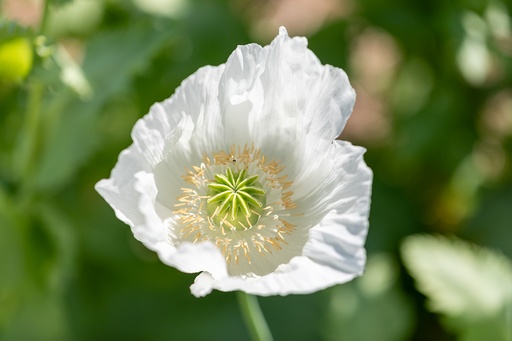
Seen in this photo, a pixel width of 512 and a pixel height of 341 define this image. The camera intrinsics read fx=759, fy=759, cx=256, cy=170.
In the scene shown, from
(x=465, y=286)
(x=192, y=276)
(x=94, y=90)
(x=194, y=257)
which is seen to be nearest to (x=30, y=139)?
(x=94, y=90)

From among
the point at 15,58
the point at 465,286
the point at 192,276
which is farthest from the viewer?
the point at 192,276

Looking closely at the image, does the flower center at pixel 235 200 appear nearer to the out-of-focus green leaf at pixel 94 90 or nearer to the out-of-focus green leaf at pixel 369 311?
the out-of-focus green leaf at pixel 94 90

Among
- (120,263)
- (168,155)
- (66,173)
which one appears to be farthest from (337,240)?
(120,263)

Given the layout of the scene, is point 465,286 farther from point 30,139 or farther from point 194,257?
point 30,139

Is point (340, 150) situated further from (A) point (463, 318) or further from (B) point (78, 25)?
(B) point (78, 25)

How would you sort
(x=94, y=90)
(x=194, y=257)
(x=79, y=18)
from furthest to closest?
(x=79, y=18), (x=94, y=90), (x=194, y=257)

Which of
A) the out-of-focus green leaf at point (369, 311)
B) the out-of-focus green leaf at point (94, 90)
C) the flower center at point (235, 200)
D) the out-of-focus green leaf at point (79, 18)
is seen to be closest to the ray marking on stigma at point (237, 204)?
the flower center at point (235, 200)

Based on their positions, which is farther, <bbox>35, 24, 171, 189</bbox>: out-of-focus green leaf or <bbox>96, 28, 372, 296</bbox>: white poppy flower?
<bbox>35, 24, 171, 189</bbox>: out-of-focus green leaf

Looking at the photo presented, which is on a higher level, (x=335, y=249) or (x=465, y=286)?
(x=335, y=249)

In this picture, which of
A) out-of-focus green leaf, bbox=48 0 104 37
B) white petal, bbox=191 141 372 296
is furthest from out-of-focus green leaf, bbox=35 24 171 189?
white petal, bbox=191 141 372 296

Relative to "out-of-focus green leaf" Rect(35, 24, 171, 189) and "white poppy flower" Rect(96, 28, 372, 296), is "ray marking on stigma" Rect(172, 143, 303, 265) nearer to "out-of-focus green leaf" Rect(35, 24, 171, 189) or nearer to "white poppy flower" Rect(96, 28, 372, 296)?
"white poppy flower" Rect(96, 28, 372, 296)
